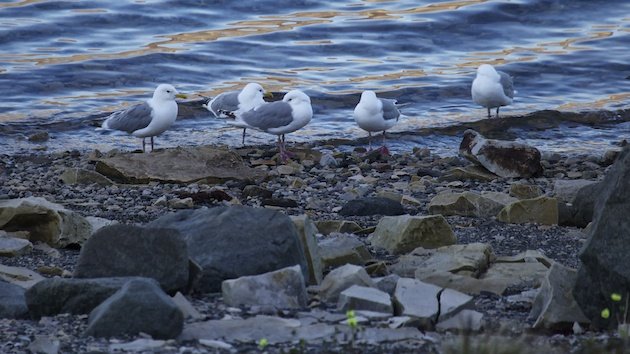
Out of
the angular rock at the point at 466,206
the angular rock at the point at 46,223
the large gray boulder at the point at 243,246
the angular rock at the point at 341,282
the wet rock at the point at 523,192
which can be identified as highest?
the large gray boulder at the point at 243,246

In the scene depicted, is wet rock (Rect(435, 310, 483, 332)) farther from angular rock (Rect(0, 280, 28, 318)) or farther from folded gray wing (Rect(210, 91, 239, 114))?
folded gray wing (Rect(210, 91, 239, 114))

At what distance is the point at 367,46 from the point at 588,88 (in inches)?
145

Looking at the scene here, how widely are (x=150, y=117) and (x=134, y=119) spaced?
0.19m

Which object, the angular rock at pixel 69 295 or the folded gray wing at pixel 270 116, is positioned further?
the folded gray wing at pixel 270 116

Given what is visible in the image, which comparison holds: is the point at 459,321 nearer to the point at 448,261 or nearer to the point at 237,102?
the point at 448,261

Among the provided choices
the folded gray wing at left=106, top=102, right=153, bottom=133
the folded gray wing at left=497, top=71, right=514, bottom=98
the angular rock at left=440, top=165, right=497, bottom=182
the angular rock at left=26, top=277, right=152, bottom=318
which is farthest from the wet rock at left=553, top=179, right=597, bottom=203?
the folded gray wing at left=497, top=71, right=514, bottom=98

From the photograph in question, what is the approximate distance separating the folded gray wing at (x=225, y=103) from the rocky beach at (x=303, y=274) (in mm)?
4496

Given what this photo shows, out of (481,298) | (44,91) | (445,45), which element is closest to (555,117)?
(445,45)

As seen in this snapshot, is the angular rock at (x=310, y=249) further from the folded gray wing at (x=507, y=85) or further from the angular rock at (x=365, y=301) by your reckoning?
the folded gray wing at (x=507, y=85)

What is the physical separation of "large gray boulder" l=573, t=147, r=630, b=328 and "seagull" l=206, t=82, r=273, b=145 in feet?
27.2

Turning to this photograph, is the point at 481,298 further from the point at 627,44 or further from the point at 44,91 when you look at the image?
the point at 627,44

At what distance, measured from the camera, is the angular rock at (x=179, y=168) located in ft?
30.9

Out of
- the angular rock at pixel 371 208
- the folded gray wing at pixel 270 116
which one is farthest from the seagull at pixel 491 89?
the angular rock at pixel 371 208

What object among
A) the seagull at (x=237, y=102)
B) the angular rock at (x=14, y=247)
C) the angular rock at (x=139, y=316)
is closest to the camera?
the angular rock at (x=139, y=316)
